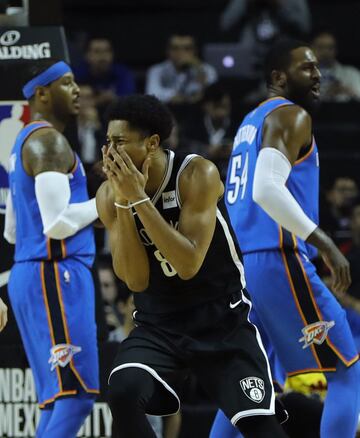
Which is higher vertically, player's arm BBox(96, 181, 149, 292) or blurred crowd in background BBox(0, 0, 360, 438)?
blurred crowd in background BBox(0, 0, 360, 438)

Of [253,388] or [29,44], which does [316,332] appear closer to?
[253,388]

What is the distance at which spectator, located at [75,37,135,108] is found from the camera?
1080 cm

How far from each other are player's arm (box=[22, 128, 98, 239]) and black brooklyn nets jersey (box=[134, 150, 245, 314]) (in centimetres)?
109

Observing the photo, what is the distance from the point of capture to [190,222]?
397cm

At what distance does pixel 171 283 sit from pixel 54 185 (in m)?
1.27

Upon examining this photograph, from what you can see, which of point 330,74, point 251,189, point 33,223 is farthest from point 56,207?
point 330,74

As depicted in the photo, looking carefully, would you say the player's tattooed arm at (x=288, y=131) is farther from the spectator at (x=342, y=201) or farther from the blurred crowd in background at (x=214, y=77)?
the spectator at (x=342, y=201)

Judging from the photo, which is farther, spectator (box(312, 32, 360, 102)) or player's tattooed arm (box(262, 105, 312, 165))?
spectator (box(312, 32, 360, 102))

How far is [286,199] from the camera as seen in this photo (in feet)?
15.8

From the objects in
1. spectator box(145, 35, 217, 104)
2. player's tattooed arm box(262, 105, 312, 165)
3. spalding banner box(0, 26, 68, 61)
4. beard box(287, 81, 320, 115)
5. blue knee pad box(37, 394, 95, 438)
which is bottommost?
blue knee pad box(37, 394, 95, 438)

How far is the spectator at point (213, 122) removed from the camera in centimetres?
975

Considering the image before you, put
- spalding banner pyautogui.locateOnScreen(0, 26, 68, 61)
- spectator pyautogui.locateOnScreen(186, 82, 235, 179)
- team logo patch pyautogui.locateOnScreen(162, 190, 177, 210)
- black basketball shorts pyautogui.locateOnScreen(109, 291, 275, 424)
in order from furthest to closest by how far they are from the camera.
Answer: spectator pyautogui.locateOnScreen(186, 82, 235, 179), spalding banner pyautogui.locateOnScreen(0, 26, 68, 61), team logo patch pyautogui.locateOnScreen(162, 190, 177, 210), black basketball shorts pyautogui.locateOnScreen(109, 291, 275, 424)

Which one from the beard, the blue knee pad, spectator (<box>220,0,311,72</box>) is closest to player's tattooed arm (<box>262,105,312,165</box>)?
the beard

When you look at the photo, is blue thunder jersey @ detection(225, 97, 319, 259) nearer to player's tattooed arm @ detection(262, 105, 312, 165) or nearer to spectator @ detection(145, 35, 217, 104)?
player's tattooed arm @ detection(262, 105, 312, 165)
